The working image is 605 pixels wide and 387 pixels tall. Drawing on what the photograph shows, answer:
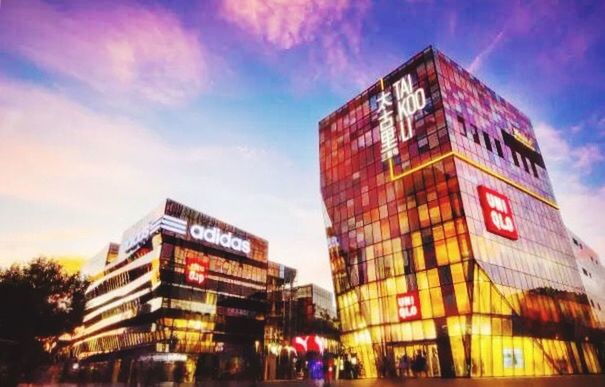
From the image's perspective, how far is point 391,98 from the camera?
49.0 metres

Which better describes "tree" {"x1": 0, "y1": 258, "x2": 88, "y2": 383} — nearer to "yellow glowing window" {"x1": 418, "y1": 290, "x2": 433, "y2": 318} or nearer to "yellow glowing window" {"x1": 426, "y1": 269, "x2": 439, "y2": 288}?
"yellow glowing window" {"x1": 418, "y1": 290, "x2": 433, "y2": 318}

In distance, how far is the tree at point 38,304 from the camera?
37.5 meters

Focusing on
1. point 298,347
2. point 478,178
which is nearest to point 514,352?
point 478,178

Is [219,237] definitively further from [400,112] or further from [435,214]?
[435,214]

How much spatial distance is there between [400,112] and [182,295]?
4482cm

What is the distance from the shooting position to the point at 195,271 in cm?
6662

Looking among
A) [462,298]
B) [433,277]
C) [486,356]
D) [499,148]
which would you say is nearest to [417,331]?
[433,277]

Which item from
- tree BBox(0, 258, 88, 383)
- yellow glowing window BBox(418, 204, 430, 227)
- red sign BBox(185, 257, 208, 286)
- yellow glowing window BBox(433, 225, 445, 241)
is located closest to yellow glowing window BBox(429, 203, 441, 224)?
yellow glowing window BBox(418, 204, 430, 227)

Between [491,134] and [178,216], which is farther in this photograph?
[178,216]

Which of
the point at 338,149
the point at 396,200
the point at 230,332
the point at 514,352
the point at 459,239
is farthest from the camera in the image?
the point at 230,332

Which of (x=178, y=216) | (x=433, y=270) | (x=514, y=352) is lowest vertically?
(x=514, y=352)

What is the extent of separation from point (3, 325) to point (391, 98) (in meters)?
47.9

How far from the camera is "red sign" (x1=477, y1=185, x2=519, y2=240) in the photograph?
126ft

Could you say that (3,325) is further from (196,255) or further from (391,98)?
(391,98)
